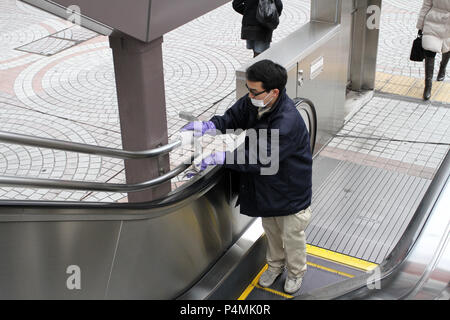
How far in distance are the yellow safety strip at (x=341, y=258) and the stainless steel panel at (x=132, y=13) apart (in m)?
1.92

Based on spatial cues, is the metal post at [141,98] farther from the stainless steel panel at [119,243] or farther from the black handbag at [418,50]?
the black handbag at [418,50]

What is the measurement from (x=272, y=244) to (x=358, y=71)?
3825mm

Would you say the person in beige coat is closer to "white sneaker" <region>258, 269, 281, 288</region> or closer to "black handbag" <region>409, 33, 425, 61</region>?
"black handbag" <region>409, 33, 425, 61</region>

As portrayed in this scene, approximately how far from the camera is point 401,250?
201cm

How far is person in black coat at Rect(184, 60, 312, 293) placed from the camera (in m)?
3.21

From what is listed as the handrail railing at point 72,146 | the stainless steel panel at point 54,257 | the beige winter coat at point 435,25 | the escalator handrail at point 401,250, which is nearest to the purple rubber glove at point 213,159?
the handrail railing at point 72,146

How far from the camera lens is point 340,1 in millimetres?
5535

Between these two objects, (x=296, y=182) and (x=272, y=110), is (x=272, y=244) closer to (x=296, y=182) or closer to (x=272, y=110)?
(x=296, y=182)

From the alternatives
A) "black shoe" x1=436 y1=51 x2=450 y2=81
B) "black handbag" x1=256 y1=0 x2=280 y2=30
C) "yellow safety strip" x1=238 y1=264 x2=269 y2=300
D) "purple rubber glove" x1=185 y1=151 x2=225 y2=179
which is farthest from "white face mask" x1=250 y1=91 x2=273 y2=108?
"black shoe" x1=436 y1=51 x2=450 y2=81

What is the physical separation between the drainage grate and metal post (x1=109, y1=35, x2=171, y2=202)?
5465mm

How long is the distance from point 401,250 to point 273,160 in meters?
1.32

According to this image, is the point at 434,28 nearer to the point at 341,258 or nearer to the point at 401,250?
the point at 341,258

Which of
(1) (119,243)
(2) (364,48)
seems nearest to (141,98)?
(1) (119,243)
